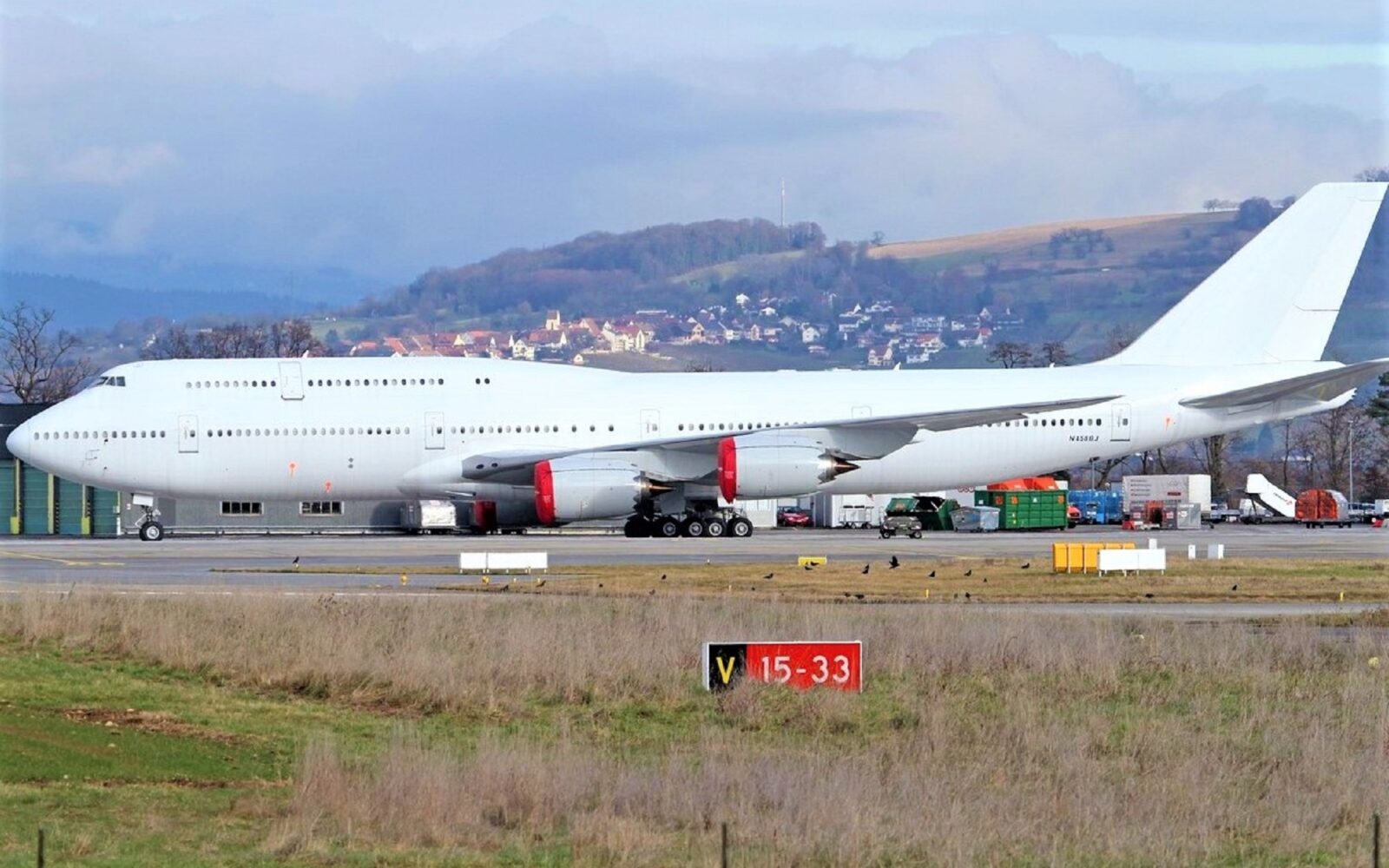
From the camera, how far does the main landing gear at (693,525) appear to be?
50.0 meters

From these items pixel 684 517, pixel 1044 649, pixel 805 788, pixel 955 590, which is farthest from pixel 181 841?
pixel 684 517

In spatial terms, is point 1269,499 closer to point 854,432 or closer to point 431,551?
point 854,432

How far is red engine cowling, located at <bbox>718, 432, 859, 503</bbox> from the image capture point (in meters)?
47.3

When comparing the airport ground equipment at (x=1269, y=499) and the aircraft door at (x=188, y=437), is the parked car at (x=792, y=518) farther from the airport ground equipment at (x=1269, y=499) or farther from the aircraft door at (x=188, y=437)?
the aircraft door at (x=188, y=437)

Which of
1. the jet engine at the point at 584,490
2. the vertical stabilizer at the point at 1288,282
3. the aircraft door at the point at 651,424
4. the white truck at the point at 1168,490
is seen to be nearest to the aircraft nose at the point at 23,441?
the jet engine at the point at 584,490

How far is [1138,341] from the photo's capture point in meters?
55.0

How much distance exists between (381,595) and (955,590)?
972 cm

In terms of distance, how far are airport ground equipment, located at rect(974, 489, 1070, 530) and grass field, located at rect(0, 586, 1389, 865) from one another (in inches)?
1585

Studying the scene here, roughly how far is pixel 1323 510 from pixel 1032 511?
15137 mm

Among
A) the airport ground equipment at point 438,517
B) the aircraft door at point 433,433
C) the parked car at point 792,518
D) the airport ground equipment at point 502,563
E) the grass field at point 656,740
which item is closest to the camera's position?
the grass field at point 656,740

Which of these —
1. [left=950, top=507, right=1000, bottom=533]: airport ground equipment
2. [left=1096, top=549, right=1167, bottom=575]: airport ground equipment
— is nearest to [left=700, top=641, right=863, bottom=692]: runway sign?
[left=1096, top=549, right=1167, bottom=575]: airport ground equipment

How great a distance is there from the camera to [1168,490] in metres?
76.2

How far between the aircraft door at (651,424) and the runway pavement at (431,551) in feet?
9.98

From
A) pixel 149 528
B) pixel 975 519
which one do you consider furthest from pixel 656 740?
pixel 975 519
